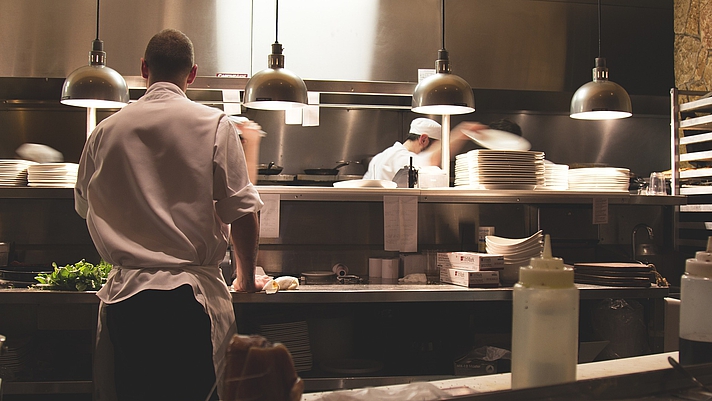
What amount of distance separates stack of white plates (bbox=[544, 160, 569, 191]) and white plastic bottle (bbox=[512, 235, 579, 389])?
3.29 meters

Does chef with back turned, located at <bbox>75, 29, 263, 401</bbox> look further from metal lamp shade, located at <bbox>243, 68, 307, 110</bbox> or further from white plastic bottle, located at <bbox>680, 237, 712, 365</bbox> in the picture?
white plastic bottle, located at <bbox>680, 237, 712, 365</bbox>

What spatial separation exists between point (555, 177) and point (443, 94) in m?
1.08

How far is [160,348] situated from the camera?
1.96 metres

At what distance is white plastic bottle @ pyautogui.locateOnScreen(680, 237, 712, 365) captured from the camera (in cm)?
113

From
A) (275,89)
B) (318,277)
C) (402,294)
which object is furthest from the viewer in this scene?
(318,277)

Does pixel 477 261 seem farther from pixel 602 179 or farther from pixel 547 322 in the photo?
pixel 547 322

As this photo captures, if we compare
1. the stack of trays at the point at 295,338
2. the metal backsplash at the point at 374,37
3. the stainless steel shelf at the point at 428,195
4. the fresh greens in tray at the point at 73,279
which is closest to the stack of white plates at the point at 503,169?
the stainless steel shelf at the point at 428,195

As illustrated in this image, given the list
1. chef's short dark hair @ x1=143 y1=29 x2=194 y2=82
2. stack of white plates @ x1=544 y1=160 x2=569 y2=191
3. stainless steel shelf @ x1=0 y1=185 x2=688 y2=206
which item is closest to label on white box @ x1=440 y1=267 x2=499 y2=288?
stainless steel shelf @ x1=0 y1=185 x2=688 y2=206

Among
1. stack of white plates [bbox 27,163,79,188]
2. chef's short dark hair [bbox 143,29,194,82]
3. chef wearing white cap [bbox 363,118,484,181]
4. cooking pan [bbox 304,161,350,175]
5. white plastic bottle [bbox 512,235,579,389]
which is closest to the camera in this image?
white plastic bottle [bbox 512,235,579,389]

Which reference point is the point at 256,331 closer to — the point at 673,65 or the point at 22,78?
the point at 22,78

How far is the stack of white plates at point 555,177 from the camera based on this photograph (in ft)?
13.4

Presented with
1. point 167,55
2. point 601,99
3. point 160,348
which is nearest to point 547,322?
point 160,348

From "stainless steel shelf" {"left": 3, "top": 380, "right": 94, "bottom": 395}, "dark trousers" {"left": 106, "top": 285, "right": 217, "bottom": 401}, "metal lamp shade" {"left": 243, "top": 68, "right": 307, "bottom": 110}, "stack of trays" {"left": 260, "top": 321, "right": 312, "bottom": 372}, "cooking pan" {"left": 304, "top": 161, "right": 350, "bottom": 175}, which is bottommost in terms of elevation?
"stainless steel shelf" {"left": 3, "top": 380, "right": 94, "bottom": 395}

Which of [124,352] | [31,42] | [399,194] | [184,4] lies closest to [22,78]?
[31,42]
